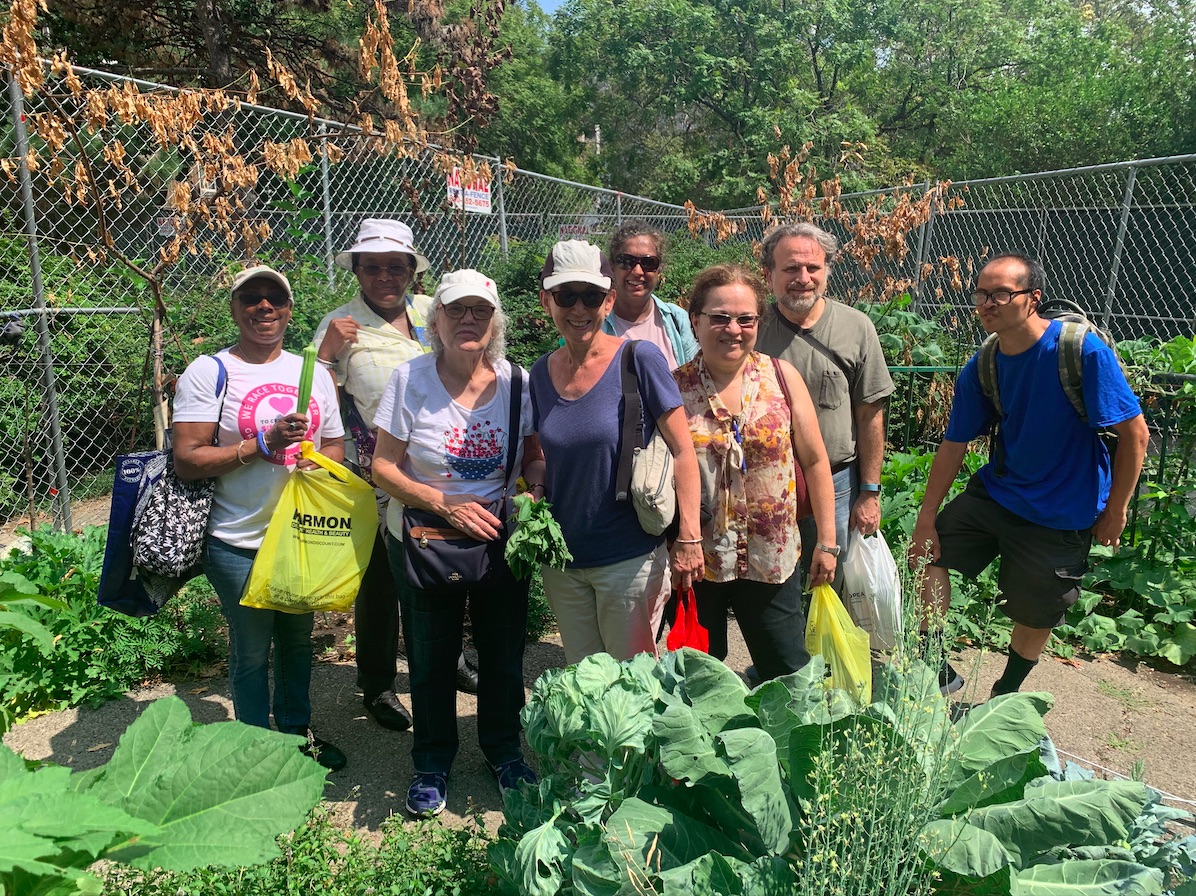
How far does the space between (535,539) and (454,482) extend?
1.39ft

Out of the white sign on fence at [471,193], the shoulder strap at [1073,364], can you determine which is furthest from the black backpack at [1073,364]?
the white sign on fence at [471,193]

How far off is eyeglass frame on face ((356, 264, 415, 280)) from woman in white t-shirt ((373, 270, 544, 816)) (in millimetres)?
426

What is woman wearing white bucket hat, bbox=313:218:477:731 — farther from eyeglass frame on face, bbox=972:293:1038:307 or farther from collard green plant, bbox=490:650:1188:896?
eyeglass frame on face, bbox=972:293:1038:307

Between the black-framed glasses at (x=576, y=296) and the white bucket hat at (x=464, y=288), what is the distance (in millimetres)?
219

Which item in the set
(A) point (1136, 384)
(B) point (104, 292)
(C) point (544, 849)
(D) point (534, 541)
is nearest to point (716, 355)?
(D) point (534, 541)

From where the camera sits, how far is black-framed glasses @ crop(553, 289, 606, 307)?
268cm

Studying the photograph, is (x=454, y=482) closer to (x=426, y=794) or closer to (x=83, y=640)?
(x=426, y=794)

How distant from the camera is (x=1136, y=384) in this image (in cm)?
447

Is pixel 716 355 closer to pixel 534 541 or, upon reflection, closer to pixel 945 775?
pixel 534 541

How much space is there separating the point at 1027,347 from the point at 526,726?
2.40m

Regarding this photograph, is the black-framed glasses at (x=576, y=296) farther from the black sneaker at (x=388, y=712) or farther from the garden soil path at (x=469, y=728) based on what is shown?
the black sneaker at (x=388, y=712)

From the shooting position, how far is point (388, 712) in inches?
141

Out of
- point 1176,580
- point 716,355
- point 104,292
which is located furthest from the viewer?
point 104,292

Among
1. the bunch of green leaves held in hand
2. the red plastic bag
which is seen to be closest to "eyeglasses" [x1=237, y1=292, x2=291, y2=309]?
the bunch of green leaves held in hand
